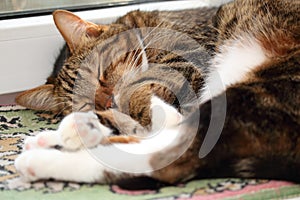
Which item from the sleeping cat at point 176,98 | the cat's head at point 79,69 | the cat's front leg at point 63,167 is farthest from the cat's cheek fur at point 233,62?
the cat's front leg at point 63,167

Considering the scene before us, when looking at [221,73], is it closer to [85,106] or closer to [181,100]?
[181,100]

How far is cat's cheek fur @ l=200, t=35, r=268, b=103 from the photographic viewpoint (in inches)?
54.3

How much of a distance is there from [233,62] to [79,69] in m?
0.45

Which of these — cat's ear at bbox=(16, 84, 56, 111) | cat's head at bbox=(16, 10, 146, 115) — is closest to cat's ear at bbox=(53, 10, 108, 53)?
cat's head at bbox=(16, 10, 146, 115)

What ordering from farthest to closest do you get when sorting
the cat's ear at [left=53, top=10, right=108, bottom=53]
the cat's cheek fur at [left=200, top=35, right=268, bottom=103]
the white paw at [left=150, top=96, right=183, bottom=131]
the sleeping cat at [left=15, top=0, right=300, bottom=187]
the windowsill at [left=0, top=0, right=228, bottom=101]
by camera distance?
the windowsill at [left=0, top=0, right=228, bottom=101] < the cat's ear at [left=53, top=10, right=108, bottom=53] < the cat's cheek fur at [left=200, top=35, right=268, bottom=103] < the white paw at [left=150, top=96, right=183, bottom=131] < the sleeping cat at [left=15, top=0, right=300, bottom=187]

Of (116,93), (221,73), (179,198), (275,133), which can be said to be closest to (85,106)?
(116,93)

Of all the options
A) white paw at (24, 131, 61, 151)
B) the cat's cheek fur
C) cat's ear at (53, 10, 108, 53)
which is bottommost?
white paw at (24, 131, 61, 151)

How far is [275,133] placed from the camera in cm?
112

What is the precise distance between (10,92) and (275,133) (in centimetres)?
108

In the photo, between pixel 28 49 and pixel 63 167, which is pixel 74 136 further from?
pixel 28 49

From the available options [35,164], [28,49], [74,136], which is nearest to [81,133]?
[74,136]

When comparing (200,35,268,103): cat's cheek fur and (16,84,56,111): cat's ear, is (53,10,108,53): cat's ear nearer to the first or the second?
(16,84,56,111): cat's ear

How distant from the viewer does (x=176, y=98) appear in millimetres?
1385

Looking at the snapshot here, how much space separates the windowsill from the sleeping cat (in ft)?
0.71
